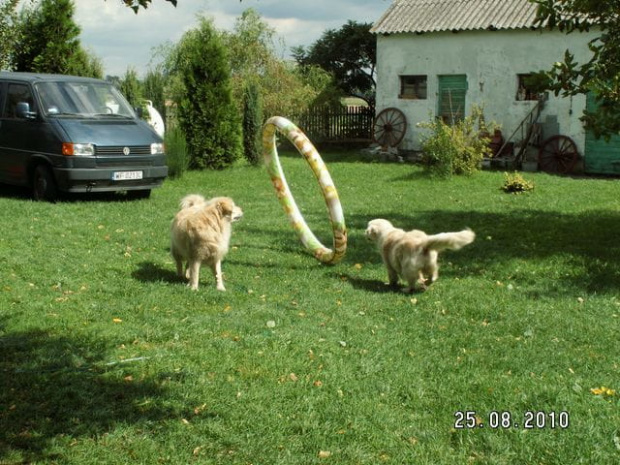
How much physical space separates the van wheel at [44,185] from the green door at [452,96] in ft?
43.9

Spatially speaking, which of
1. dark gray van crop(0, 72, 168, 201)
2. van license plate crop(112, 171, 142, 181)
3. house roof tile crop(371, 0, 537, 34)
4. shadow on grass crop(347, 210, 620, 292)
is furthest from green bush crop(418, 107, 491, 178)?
van license plate crop(112, 171, 142, 181)

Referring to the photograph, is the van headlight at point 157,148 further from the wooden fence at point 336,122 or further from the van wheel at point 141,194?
the wooden fence at point 336,122

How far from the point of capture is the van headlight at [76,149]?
43.2ft

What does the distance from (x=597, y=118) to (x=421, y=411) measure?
696 centimetres

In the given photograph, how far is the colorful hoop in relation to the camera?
8.79 meters

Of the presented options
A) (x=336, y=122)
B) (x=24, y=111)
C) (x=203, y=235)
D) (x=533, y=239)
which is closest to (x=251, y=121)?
(x=336, y=122)

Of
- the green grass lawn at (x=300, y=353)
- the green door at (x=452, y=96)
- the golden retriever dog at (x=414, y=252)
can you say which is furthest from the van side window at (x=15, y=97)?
the green door at (x=452, y=96)

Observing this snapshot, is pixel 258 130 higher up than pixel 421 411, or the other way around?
pixel 258 130

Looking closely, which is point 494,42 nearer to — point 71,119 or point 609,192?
point 609,192

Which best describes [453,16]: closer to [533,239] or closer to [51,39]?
[51,39]

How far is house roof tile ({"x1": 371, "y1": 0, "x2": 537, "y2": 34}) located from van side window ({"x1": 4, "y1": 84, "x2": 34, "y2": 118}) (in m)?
13.7

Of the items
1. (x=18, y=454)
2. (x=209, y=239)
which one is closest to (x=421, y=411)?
(x=18, y=454)

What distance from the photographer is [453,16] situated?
23.6 metres

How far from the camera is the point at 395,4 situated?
25625 mm
